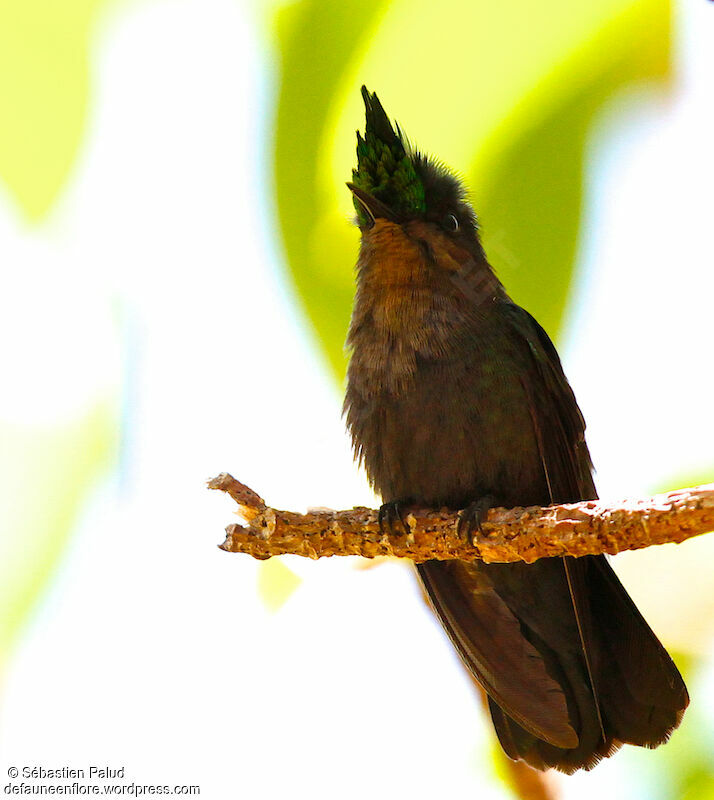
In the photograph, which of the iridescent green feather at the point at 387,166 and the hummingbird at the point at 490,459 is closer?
the hummingbird at the point at 490,459

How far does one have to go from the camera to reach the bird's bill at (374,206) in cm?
316

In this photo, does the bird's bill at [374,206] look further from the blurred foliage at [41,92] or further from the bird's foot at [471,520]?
the blurred foliage at [41,92]

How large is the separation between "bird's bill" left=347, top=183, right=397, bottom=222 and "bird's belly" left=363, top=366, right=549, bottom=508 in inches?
25.8

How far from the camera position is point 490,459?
9.75ft

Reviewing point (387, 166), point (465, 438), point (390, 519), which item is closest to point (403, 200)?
point (387, 166)

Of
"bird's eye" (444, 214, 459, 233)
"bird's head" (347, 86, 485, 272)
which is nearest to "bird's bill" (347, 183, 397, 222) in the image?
"bird's head" (347, 86, 485, 272)

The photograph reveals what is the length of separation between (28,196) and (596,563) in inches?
116

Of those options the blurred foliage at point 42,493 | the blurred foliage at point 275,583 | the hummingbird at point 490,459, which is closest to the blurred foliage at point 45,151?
the blurred foliage at point 42,493

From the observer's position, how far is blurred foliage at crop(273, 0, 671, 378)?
373cm

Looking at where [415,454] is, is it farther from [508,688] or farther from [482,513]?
[508,688]

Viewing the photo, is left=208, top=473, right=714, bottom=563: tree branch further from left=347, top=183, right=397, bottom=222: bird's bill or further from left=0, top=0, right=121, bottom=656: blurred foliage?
left=0, top=0, right=121, bottom=656: blurred foliage

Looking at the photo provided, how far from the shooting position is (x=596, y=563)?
9.82 feet

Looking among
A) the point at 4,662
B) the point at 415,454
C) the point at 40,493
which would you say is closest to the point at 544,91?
→ the point at 415,454

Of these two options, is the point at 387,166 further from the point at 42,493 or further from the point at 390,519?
the point at 42,493
